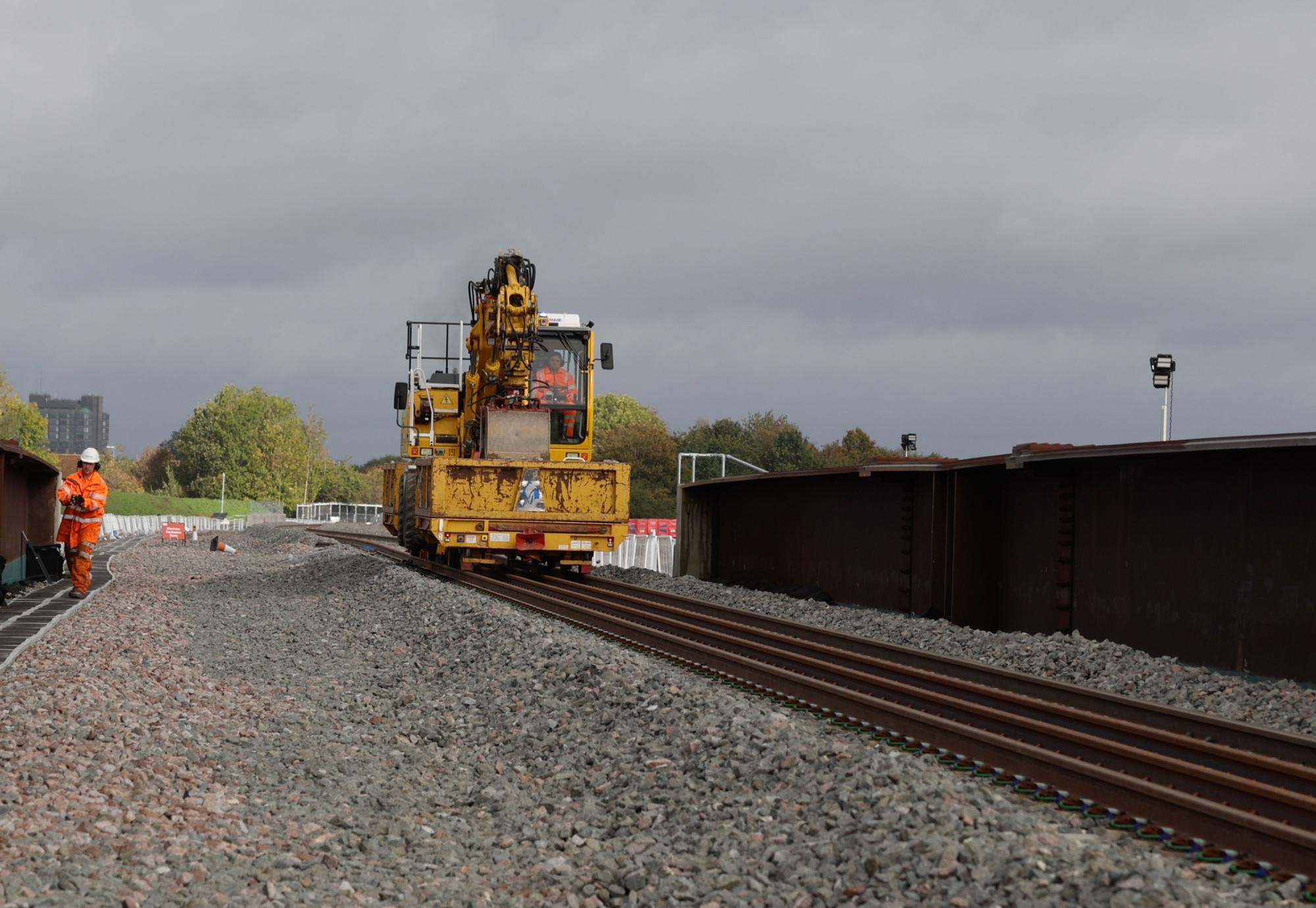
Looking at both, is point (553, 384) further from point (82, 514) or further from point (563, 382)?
point (82, 514)

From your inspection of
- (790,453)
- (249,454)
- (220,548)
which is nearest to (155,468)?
(249,454)

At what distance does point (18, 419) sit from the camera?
88.5 metres

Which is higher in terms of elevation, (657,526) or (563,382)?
(563,382)

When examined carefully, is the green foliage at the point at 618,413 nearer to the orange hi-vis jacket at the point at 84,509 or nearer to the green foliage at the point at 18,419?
the green foliage at the point at 18,419

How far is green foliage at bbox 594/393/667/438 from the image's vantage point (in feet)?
436

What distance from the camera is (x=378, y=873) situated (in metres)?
5.62

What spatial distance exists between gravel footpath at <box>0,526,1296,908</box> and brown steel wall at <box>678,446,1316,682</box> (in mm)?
4723

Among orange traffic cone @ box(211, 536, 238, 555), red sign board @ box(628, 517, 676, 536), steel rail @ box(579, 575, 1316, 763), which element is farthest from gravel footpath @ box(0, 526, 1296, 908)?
red sign board @ box(628, 517, 676, 536)

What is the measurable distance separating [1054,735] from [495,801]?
3338 mm

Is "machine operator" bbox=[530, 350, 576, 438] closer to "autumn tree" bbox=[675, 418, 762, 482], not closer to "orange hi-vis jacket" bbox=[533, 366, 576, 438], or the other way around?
"orange hi-vis jacket" bbox=[533, 366, 576, 438]

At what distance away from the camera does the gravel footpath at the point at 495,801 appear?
16.2ft

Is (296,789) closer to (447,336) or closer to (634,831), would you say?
(634,831)

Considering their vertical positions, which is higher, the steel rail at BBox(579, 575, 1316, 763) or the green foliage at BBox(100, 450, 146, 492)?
the green foliage at BBox(100, 450, 146, 492)

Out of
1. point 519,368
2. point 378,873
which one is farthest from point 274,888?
point 519,368
